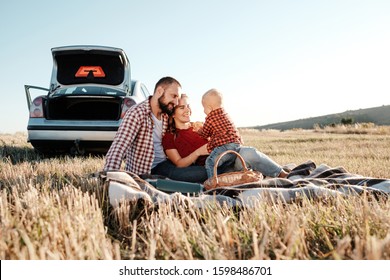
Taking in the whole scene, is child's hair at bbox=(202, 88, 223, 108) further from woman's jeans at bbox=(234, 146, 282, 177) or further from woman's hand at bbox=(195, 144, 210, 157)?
woman's jeans at bbox=(234, 146, 282, 177)

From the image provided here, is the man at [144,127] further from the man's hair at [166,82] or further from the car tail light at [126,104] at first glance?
the car tail light at [126,104]

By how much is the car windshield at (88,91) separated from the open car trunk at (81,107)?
0.36ft

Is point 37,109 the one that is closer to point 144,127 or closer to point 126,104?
Result: point 126,104

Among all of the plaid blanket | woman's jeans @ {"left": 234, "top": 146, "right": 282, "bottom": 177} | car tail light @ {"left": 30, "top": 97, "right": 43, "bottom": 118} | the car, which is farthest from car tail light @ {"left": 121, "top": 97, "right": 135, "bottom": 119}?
the plaid blanket

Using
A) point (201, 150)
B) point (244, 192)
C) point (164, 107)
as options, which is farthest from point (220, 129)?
point (244, 192)

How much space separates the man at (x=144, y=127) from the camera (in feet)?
14.5

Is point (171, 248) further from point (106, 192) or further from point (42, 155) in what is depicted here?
point (42, 155)

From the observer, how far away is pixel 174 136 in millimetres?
4961

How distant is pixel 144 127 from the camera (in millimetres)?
4582

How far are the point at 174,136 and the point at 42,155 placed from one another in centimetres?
398

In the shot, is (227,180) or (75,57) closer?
(227,180)

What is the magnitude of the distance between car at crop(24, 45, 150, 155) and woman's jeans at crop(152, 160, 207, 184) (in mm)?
2020

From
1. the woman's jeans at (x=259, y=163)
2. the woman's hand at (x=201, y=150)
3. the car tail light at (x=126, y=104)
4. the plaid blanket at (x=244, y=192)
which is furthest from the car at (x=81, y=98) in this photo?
the plaid blanket at (x=244, y=192)

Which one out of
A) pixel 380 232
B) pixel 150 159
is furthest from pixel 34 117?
pixel 380 232
